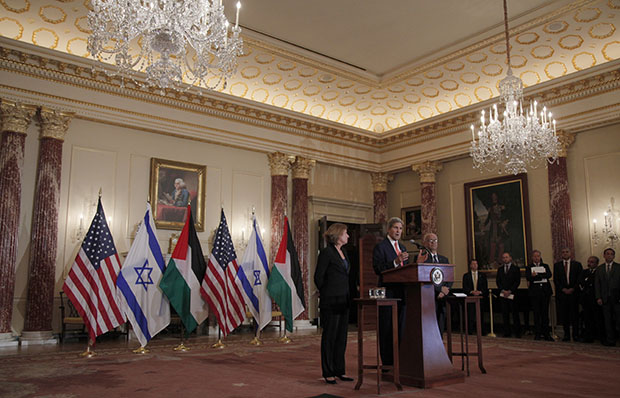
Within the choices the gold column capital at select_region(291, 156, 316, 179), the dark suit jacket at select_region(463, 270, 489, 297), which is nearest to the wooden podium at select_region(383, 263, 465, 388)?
the dark suit jacket at select_region(463, 270, 489, 297)

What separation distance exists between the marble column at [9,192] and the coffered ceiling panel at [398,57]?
1458 millimetres

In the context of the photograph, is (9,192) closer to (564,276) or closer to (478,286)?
(478,286)

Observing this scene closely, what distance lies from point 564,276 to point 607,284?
0.86 m

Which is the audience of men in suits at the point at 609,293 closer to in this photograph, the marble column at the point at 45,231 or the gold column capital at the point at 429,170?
the gold column capital at the point at 429,170

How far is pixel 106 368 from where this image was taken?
591 cm

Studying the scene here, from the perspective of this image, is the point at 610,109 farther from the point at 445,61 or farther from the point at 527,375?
the point at 527,375

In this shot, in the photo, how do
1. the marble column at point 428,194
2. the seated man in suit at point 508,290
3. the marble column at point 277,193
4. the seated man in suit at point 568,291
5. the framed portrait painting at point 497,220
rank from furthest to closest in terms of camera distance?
the marble column at point 428,194 < the marble column at point 277,193 < the framed portrait painting at point 497,220 < the seated man in suit at point 508,290 < the seated man in suit at point 568,291

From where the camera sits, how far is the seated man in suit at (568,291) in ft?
30.5

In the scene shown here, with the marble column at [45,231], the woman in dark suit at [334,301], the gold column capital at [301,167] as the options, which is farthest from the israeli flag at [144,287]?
the gold column capital at [301,167]

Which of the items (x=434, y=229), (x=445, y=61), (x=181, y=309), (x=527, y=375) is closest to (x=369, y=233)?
(x=434, y=229)

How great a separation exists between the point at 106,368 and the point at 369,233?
834cm

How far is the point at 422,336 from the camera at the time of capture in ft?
15.3

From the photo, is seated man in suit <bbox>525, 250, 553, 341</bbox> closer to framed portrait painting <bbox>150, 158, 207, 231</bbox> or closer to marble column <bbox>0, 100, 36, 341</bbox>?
framed portrait painting <bbox>150, 158, 207, 231</bbox>

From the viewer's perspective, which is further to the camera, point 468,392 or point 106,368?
point 106,368
